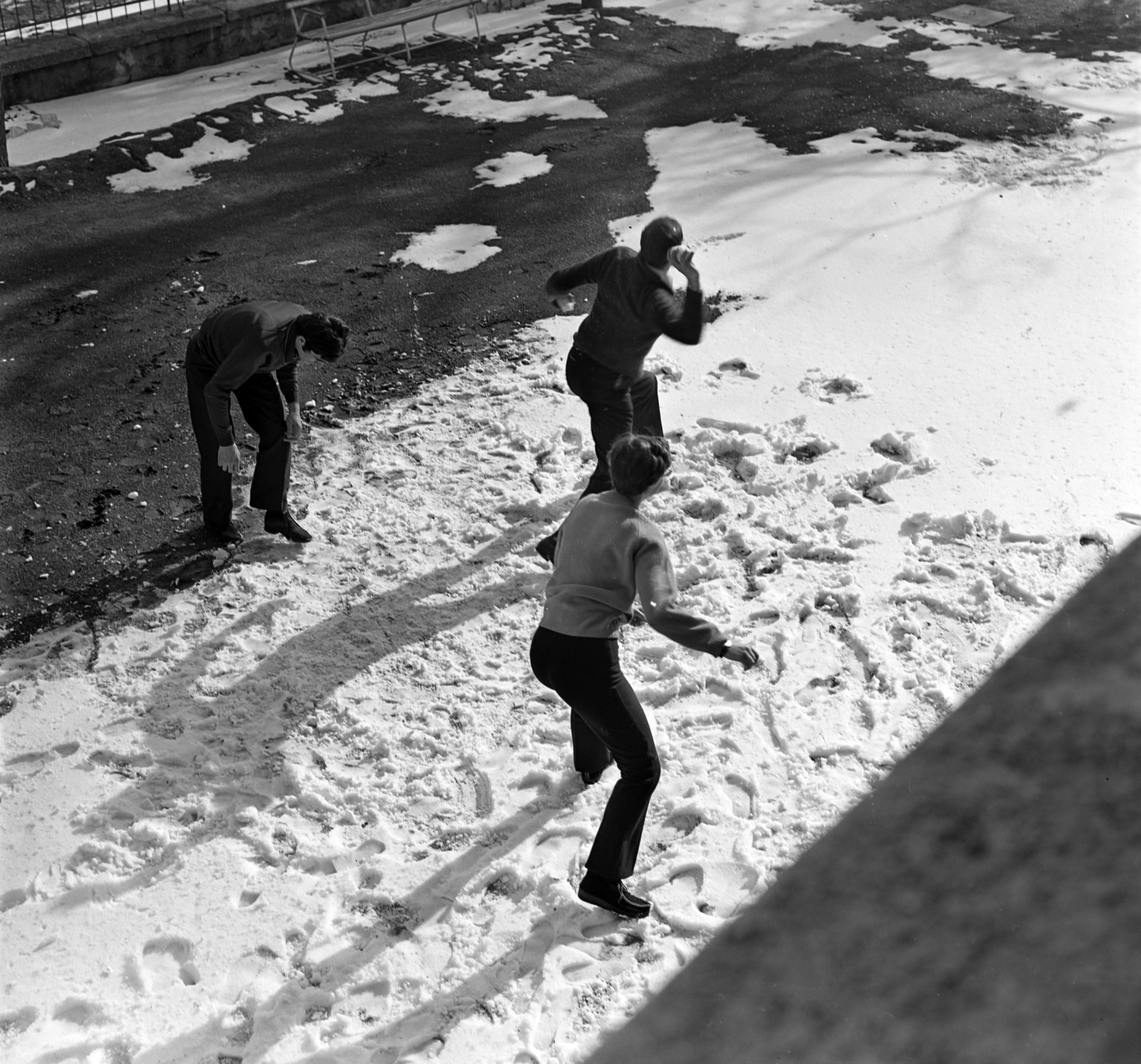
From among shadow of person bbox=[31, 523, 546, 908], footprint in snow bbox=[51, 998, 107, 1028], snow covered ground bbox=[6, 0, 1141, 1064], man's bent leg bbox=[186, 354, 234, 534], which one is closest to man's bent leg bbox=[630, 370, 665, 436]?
snow covered ground bbox=[6, 0, 1141, 1064]

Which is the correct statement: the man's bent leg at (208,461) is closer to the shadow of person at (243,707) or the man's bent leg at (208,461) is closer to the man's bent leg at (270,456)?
the man's bent leg at (270,456)

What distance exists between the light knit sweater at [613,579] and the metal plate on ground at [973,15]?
36.2 feet

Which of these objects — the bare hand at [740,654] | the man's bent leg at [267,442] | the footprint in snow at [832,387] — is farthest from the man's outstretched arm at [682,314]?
the footprint in snow at [832,387]

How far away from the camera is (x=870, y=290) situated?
790 cm

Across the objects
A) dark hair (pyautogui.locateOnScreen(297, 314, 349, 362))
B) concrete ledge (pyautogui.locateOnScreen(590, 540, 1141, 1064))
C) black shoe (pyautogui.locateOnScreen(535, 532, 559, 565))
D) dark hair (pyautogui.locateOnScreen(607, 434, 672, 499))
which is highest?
dark hair (pyautogui.locateOnScreen(297, 314, 349, 362))

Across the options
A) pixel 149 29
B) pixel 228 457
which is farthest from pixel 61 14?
pixel 228 457

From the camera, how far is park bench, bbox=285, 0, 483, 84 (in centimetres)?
1135

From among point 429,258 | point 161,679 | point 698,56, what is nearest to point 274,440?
point 161,679

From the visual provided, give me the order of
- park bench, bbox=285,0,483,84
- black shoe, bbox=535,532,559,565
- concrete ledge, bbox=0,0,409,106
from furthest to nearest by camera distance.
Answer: park bench, bbox=285,0,483,84, concrete ledge, bbox=0,0,409,106, black shoe, bbox=535,532,559,565

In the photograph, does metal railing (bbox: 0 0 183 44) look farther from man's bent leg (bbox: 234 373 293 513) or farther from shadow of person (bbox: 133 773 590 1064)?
shadow of person (bbox: 133 773 590 1064)

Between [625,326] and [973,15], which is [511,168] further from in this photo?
[973,15]

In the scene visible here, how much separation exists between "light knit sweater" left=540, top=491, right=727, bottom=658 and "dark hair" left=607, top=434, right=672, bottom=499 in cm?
6

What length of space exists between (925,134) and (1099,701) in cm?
661

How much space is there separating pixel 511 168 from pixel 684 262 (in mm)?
5242
